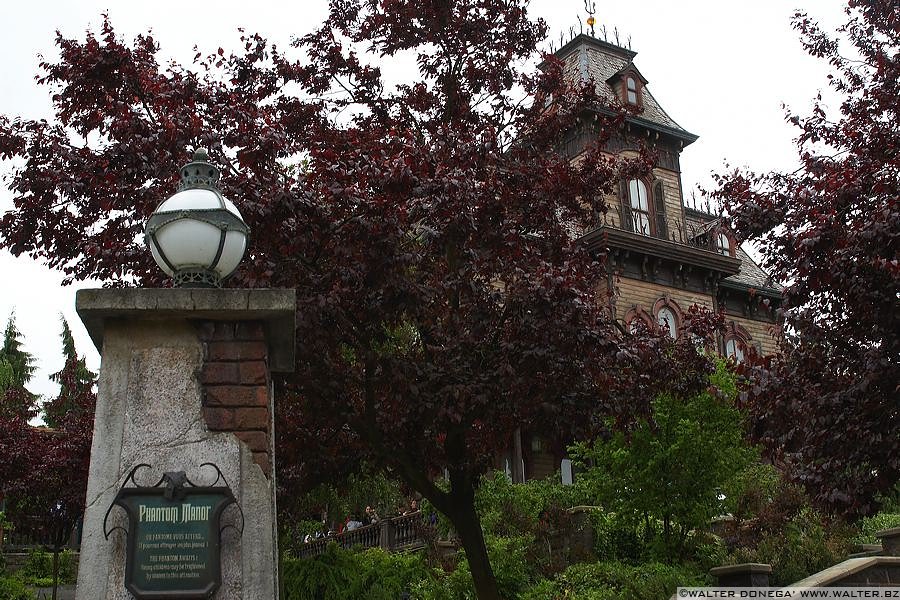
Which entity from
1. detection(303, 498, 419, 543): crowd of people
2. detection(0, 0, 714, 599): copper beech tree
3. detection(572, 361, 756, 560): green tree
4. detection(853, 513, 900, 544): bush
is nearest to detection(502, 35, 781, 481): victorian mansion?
detection(303, 498, 419, 543): crowd of people

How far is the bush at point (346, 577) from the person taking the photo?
16.3 meters

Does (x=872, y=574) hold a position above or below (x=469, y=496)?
below

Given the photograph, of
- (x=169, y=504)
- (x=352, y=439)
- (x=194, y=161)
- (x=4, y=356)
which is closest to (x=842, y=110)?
(x=352, y=439)

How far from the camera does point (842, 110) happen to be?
36.0 ft

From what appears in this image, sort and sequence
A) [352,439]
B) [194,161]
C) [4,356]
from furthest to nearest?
[4,356] < [352,439] < [194,161]

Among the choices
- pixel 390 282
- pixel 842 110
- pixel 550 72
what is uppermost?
pixel 550 72

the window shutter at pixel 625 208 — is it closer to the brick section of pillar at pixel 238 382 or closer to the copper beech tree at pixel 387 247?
the copper beech tree at pixel 387 247

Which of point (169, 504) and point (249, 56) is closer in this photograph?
point (169, 504)

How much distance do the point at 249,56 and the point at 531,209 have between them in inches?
171

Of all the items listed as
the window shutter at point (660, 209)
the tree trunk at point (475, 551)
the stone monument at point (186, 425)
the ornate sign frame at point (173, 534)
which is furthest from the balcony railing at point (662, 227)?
the ornate sign frame at point (173, 534)

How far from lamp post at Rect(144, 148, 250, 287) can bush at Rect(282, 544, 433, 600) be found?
12281mm

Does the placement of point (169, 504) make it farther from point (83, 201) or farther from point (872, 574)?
point (872, 574)

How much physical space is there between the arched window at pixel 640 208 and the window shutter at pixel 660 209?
318 mm

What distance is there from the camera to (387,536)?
21.5 meters
